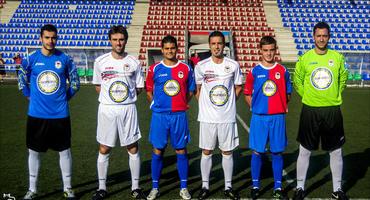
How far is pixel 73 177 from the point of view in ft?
18.2

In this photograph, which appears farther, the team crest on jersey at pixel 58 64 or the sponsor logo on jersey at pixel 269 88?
the sponsor logo on jersey at pixel 269 88

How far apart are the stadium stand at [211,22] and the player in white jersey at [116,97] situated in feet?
66.6

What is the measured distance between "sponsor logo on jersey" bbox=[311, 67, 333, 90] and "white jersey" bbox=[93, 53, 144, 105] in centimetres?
225

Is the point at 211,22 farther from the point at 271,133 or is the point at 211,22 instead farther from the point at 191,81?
the point at 271,133

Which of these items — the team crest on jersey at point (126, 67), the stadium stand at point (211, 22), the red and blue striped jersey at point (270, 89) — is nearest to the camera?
the team crest on jersey at point (126, 67)

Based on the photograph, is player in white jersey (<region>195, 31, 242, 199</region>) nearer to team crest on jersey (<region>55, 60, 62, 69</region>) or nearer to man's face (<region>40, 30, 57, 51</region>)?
team crest on jersey (<region>55, 60, 62, 69</region>)

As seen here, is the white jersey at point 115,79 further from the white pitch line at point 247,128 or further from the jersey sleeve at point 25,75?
the white pitch line at point 247,128

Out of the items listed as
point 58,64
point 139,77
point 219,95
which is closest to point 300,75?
point 219,95

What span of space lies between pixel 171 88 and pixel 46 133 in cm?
161

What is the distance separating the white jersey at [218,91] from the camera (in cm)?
474

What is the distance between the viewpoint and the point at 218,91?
187 inches

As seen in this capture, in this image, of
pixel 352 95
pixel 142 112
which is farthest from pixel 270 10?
pixel 142 112

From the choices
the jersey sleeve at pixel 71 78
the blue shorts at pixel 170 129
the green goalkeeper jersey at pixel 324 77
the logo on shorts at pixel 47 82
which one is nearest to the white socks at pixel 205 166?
the blue shorts at pixel 170 129

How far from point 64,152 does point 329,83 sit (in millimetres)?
3350
